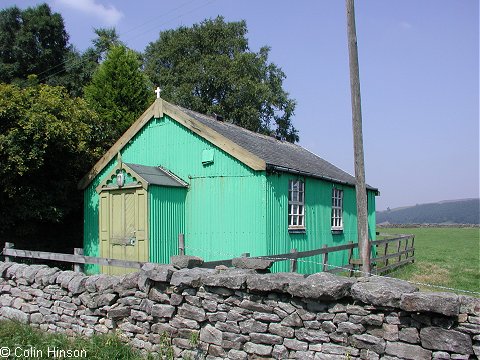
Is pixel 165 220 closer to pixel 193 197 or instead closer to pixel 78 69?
pixel 193 197

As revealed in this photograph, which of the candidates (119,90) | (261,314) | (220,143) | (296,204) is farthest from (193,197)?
(119,90)

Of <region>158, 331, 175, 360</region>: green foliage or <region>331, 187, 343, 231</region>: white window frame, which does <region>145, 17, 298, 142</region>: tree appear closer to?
<region>331, 187, 343, 231</region>: white window frame

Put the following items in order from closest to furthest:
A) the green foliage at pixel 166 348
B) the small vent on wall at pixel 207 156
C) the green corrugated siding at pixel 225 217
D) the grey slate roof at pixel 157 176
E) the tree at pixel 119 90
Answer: the green foliage at pixel 166 348 < the green corrugated siding at pixel 225 217 < the grey slate roof at pixel 157 176 < the small vent on wall at pixel 207 156 < the tree at pixel 119 90

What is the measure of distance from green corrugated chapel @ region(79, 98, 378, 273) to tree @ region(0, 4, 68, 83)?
2054cm

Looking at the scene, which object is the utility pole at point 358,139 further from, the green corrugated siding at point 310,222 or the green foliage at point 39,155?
the green foliage at point 39,155

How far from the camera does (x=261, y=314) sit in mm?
6336

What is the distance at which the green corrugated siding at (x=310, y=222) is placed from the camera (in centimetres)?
1294

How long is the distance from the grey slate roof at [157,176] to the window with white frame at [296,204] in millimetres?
3125

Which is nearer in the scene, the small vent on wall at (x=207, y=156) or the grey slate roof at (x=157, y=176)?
the grey slate roof at (x=157, y=176)

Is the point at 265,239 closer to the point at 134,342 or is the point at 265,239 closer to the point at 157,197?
the point at 157,197

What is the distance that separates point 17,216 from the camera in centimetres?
1378

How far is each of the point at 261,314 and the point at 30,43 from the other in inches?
1246

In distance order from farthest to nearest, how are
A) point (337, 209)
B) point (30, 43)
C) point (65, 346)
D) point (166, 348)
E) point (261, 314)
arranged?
1. point (30, 43)
2. point (337, 209)
3. point (65, 346)
4. point (166, 348)
5. point (261, 314)

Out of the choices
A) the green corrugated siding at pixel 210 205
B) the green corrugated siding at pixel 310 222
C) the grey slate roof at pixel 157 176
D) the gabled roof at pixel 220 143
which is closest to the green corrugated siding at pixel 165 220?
the green corrugated siding at pixel 210 205
